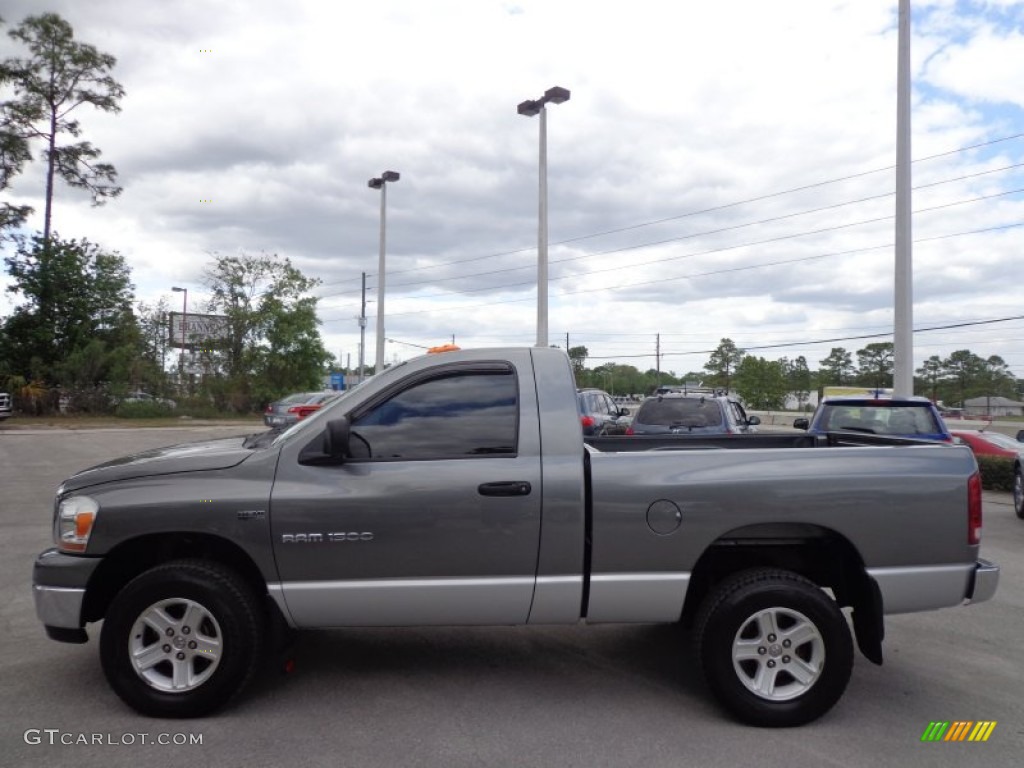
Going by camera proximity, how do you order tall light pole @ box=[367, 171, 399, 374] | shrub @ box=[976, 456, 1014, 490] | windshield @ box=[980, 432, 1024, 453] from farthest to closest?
tall light pole @ box=[367, 171, 399, 374], windshield @ box=[980, 432, 1024, 453], shrub @ box=[976, 456, 1014, 490]

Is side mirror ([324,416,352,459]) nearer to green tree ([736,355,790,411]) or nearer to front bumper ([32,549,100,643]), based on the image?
front bumper ([32,549,100,643])

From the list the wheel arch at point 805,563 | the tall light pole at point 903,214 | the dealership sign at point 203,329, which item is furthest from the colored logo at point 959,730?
the dealership sign at point 203,329

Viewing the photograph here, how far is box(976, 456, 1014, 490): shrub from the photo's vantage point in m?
A: 14.2

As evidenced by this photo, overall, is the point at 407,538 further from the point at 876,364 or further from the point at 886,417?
the point at 876,364

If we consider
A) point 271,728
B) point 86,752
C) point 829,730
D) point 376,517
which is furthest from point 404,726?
point 829,730

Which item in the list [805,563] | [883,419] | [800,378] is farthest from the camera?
[800,378]

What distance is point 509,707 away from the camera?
4.39m

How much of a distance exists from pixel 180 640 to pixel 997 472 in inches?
562

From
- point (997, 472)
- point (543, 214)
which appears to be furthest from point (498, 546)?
point (543, 214)

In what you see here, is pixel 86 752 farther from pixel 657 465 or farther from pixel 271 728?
pixel 657 465

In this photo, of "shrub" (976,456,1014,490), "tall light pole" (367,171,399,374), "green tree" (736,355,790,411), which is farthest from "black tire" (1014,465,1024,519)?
"green tree" (736,355,790,411)

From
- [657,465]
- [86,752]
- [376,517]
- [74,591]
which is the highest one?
[657,465]

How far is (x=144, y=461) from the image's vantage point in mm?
4477

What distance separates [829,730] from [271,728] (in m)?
2.82
